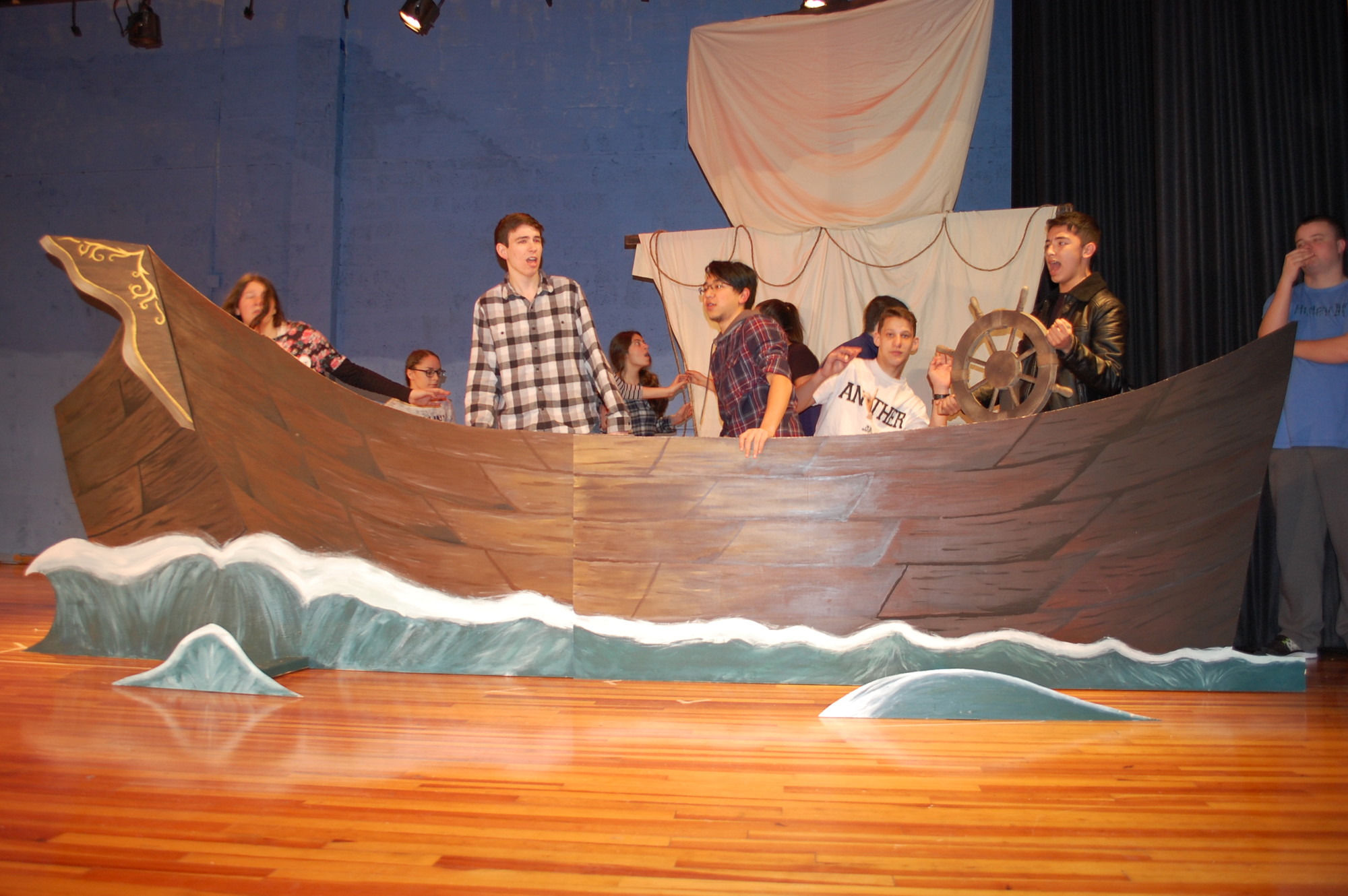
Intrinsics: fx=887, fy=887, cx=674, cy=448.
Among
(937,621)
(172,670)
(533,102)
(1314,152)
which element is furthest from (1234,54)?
(172,670)

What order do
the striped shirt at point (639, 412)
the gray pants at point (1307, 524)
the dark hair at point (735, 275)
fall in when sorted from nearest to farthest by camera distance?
1. the dark hair at point (735, 275)
2. the gray pants at point (1307, 524)
3. the striped shirt at point (639, 412)

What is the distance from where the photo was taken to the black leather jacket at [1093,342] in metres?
2.57

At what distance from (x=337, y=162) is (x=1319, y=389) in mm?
5411

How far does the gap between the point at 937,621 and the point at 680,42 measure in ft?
14.2

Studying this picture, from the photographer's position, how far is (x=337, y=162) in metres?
5.74

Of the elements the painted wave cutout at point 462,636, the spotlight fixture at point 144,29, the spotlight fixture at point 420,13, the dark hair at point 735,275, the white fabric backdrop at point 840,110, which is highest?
the spotlight fixture at point 144,29

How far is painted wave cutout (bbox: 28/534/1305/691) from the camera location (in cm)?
237

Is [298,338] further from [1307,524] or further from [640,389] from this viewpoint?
[1307,524]

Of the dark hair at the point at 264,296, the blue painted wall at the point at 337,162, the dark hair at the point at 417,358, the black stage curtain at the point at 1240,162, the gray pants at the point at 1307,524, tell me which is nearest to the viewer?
the gray pants at the point at 1307,524

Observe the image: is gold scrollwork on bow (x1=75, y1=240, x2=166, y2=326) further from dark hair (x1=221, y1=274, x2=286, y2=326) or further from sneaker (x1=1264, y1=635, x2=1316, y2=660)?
sneaker (x1=1264, y1=635, x2=1316, y2=660)

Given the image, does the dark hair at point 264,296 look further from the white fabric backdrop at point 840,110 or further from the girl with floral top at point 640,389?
the white fabric backdrop at point 840,110

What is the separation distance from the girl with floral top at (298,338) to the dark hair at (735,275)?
1245mm

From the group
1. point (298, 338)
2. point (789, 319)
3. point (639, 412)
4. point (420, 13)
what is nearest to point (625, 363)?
point (639, 412)

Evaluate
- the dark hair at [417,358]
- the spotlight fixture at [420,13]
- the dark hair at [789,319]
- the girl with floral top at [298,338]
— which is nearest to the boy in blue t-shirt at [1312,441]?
the dark hair at [789,319]
